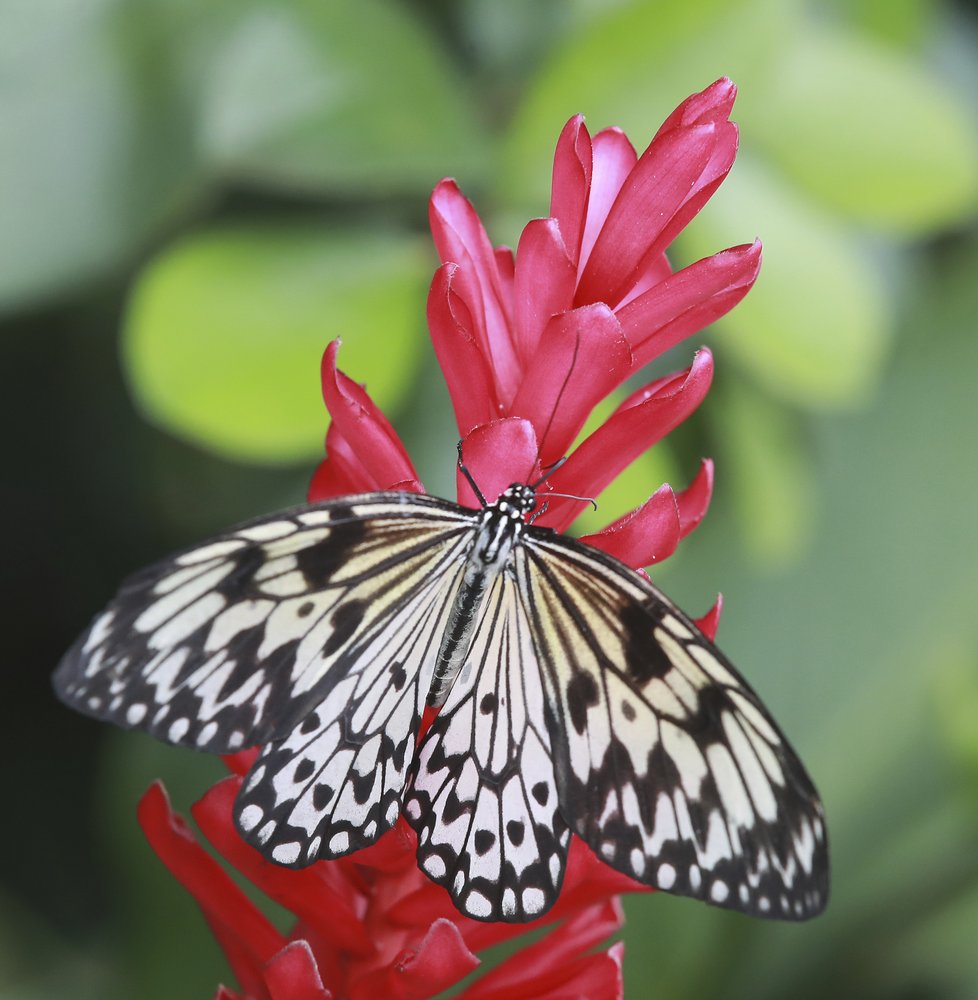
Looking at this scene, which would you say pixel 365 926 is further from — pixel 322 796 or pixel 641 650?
pixel 641 650

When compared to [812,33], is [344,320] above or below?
below

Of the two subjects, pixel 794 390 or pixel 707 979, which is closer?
pixel 794 390

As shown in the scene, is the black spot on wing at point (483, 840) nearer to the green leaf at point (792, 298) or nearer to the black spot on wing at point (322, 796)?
the black spot on wing at point (322, 796)

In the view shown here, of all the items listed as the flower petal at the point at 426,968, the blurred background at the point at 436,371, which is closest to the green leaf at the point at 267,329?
the blurred background at the point at 436,371

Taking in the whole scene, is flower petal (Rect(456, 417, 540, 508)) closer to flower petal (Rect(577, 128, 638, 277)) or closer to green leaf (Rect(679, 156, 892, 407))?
flower petal (Rect(577, 128, 638, 277))

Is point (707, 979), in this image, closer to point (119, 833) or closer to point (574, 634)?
point (119, 833)

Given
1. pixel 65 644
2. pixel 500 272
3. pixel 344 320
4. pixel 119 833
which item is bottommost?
pixel 119 833

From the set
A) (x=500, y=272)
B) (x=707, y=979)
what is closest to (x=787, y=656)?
(x=707, y=979)
